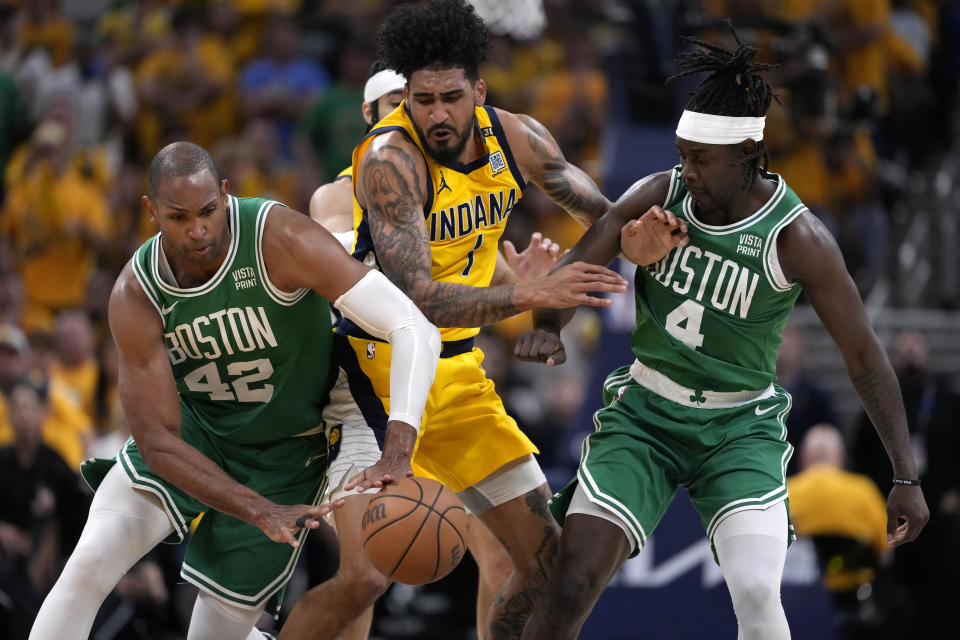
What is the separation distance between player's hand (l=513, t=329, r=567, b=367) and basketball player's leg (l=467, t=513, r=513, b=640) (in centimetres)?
103

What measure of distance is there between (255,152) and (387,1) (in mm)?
2216

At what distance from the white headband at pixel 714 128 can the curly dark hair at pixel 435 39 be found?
0.88 meters

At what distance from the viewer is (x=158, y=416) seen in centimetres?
501

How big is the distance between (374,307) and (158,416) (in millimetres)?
893

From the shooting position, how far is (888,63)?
13.2 meters

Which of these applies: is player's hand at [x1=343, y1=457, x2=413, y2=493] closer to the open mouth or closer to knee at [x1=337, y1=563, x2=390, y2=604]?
knee at [x1=337, y1=563, x2=390, y2=604]

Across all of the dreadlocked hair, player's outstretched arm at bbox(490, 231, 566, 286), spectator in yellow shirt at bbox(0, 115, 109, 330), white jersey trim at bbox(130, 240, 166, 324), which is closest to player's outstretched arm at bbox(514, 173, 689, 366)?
the dreadlocked hair

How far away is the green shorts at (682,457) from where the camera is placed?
497cm

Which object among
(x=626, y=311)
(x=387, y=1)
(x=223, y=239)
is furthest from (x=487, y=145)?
(x=387, y=1)

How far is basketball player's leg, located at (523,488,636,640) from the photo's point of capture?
4.80 m

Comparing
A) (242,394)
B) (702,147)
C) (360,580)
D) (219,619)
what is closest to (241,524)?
(219,619)

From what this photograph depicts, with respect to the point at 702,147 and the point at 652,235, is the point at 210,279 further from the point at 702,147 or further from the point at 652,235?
the point at 702,147

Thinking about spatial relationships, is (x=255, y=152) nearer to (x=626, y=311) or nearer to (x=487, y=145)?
(x=626, y=311)

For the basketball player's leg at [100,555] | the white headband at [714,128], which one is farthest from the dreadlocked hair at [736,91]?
the basketball player's leg at [100,555]
